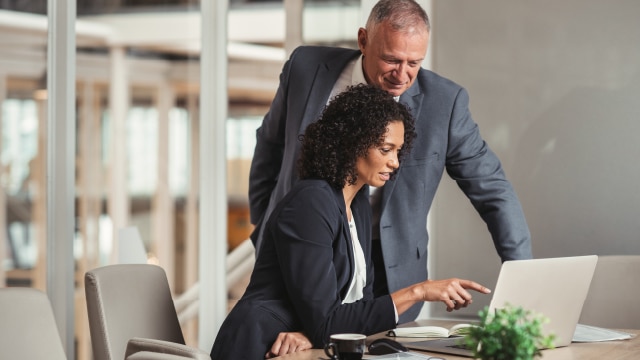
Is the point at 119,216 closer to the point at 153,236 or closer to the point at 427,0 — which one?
the point at 153,236

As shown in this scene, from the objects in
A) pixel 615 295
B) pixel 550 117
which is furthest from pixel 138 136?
pixel 615 295

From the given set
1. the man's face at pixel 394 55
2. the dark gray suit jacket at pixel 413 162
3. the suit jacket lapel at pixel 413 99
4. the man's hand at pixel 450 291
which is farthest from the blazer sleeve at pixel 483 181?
the man's hand at pixel 450 291

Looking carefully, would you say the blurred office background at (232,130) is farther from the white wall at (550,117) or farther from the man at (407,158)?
the man at (407,158)

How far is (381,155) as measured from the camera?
2.44 meters

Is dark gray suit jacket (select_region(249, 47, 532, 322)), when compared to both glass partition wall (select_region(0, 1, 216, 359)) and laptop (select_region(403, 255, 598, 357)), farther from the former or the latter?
glass partition wall (select_region(0, 1, 216, 359))

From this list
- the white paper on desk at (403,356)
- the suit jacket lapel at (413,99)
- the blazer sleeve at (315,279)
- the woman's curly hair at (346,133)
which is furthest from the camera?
the suit jacket lapel at (413,99)

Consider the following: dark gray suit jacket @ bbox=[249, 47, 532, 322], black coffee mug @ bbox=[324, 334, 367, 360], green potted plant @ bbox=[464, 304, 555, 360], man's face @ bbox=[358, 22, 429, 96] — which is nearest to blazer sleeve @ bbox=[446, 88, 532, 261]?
A: dark gray suit jacket @ bbox=[249, 47, 532, 322]

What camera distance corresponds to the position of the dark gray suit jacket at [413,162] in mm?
2803

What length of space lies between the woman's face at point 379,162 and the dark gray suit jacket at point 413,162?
34cm

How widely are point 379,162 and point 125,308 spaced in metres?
0.81

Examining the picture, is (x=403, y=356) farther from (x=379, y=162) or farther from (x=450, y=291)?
(x=379, y=162)

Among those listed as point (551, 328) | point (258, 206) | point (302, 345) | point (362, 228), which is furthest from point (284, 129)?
point (551, 328)

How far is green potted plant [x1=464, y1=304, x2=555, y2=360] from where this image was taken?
4.73 feet

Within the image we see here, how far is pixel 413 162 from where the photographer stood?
2.84 m
